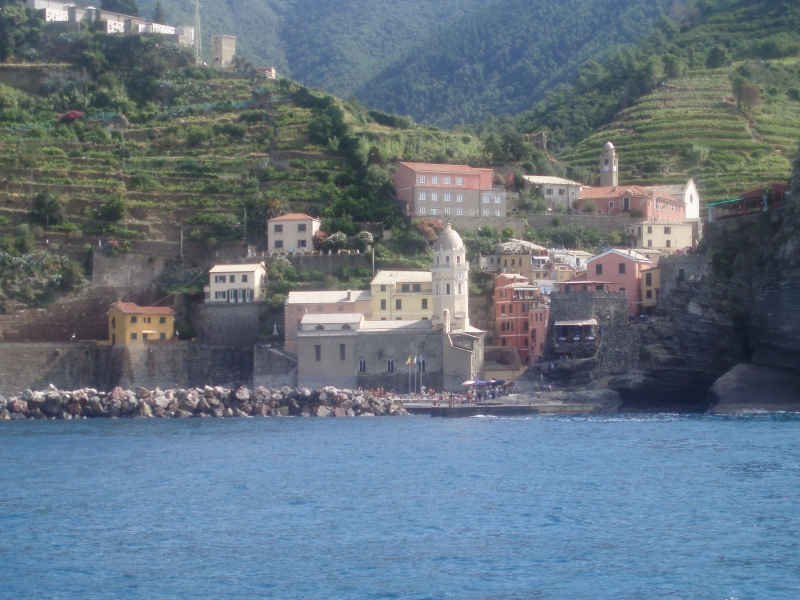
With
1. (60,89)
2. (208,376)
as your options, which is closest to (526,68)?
(60,89)

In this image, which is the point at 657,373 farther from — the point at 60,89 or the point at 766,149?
the point at 60,89

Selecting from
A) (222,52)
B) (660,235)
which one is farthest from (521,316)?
(222,52)

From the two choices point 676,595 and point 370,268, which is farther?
point 370,268

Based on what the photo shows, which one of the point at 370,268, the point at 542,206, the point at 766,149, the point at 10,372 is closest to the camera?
the point at 10,372

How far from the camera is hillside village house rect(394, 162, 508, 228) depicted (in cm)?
Result: 7325

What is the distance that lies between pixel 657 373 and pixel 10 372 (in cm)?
3214

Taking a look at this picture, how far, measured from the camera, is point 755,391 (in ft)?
180

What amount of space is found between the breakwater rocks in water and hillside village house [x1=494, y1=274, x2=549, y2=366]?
9408 millimetres

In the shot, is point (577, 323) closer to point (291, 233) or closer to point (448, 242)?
point (448, 242)

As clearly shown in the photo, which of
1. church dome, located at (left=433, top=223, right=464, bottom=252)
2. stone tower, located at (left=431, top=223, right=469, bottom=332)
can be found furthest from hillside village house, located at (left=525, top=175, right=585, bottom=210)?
stone tower, located at (left=431, top=223, right=469, bottom=332)

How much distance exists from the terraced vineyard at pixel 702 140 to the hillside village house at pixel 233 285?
3116 centimetres

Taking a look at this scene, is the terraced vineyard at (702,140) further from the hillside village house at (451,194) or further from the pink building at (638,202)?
the hillside village house at (451,194)

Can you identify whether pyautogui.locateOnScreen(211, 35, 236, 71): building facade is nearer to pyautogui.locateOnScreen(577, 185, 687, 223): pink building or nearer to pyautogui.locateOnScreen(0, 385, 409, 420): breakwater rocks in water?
pyautogui.locateOnScreen(577, 185, 687, 223): pink building

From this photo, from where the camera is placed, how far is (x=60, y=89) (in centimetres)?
8962
